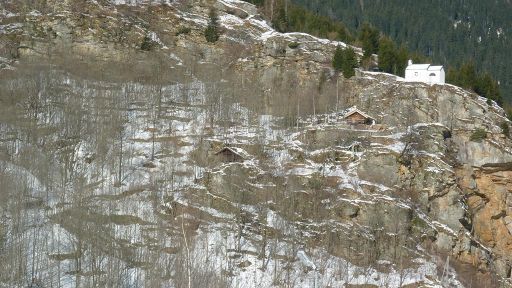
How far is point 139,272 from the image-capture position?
38219 mm

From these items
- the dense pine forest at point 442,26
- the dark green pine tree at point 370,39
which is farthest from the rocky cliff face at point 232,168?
the dense pine forest at point 442,26

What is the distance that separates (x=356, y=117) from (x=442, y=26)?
8319 centimetres

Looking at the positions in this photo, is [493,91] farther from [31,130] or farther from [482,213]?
[31,130]

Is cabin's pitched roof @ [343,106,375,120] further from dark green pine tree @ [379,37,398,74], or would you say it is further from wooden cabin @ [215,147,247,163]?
dark green pine tree @ [379,37,398,74]

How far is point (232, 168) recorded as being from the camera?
49.3m

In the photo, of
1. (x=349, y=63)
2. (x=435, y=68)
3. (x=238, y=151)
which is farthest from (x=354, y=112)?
(x=238, y=151)

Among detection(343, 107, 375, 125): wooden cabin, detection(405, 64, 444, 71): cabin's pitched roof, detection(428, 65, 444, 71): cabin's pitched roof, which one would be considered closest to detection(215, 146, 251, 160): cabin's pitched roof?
detection(343, 107, 375, 125): wooden cabin

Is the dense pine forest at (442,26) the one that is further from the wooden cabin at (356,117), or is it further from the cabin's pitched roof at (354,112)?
the wooden cabin at (356,117)

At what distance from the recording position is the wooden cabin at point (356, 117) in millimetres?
56000

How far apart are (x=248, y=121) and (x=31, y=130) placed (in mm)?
19151

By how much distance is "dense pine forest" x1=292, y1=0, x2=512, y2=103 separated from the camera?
117938 millimetres

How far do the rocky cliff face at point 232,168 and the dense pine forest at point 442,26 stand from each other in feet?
169

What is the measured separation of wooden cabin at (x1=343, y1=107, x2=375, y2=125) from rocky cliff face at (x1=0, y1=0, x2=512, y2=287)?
800mm

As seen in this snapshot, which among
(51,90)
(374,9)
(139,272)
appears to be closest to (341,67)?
(51,90)
